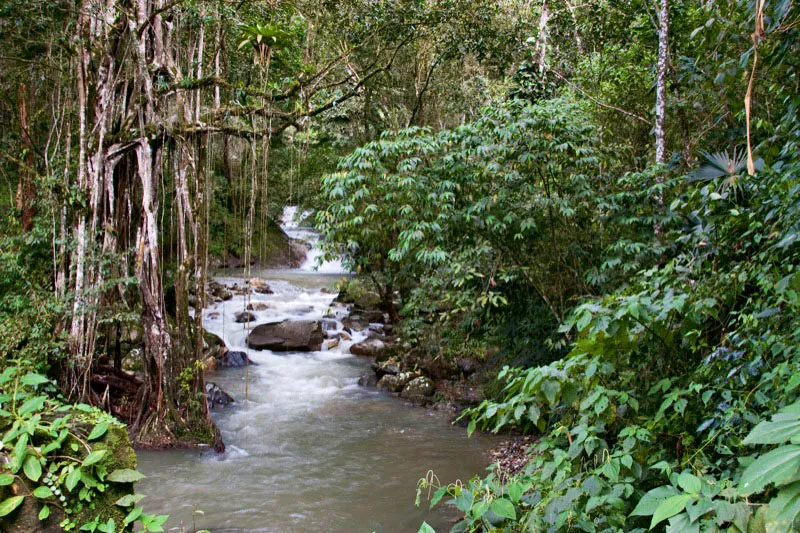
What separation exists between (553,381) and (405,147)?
3468 mm

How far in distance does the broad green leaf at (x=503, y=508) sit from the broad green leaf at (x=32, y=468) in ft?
6.12

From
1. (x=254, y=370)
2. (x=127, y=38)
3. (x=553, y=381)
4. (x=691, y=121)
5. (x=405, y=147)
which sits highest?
(x=127, y=38)

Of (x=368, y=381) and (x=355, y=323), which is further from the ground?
(x=355, y=323)

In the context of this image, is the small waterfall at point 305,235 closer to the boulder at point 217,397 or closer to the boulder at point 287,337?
the boulder at point 287,337

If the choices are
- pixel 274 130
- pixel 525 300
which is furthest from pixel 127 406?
pixel 525 300

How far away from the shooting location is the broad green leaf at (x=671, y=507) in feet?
4.84

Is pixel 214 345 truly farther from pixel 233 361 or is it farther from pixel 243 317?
pixel 243 317

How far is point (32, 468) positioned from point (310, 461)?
3693 mm

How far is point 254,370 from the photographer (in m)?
9.17

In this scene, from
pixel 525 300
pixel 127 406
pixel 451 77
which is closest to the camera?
pixel 127 406

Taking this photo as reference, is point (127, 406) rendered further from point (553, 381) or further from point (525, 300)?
point (553, 381)

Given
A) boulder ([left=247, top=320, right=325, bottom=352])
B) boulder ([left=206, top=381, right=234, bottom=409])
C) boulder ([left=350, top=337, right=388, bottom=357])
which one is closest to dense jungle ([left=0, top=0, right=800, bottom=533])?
boulder ([left=206, top=381, right=234, bottom=409])

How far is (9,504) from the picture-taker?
2117 mm

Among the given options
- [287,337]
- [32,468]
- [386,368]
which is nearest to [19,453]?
[32,468]
